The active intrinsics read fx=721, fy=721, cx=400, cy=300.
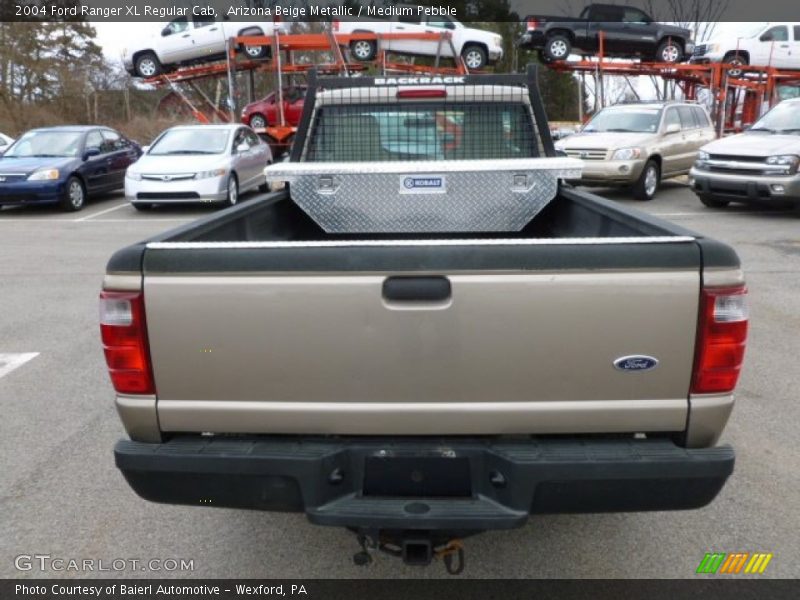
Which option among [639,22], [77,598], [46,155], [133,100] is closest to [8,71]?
[133,100]

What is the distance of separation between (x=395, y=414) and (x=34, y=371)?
4.17 meters

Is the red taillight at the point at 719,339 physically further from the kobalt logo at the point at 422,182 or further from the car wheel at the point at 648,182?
the car wheel at the point at 648,182

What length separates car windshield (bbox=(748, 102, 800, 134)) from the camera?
12.3 meters

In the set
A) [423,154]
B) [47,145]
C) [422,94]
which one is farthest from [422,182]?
[47,145]

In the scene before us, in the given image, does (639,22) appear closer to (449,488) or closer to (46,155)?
(46,155)

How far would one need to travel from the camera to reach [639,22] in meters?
22.4

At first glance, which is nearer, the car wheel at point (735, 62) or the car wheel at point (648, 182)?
the car wheel at point (648, 182)

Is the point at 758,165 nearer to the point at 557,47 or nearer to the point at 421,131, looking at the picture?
the point at 421,131

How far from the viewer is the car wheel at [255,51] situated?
2038cm

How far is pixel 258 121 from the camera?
2088 cm

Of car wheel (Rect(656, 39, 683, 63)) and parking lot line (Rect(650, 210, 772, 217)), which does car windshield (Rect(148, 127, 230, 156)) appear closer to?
parking lot line (Rect(650, 210, 772, 217))

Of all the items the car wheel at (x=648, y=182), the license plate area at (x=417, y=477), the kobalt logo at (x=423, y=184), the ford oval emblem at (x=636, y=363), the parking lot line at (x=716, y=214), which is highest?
the kobalt logo at (x=423, y=184)

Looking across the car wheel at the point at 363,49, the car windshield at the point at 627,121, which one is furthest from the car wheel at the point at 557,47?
the car windshield at the point at 627,121

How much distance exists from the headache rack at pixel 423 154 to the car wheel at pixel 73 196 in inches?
430
